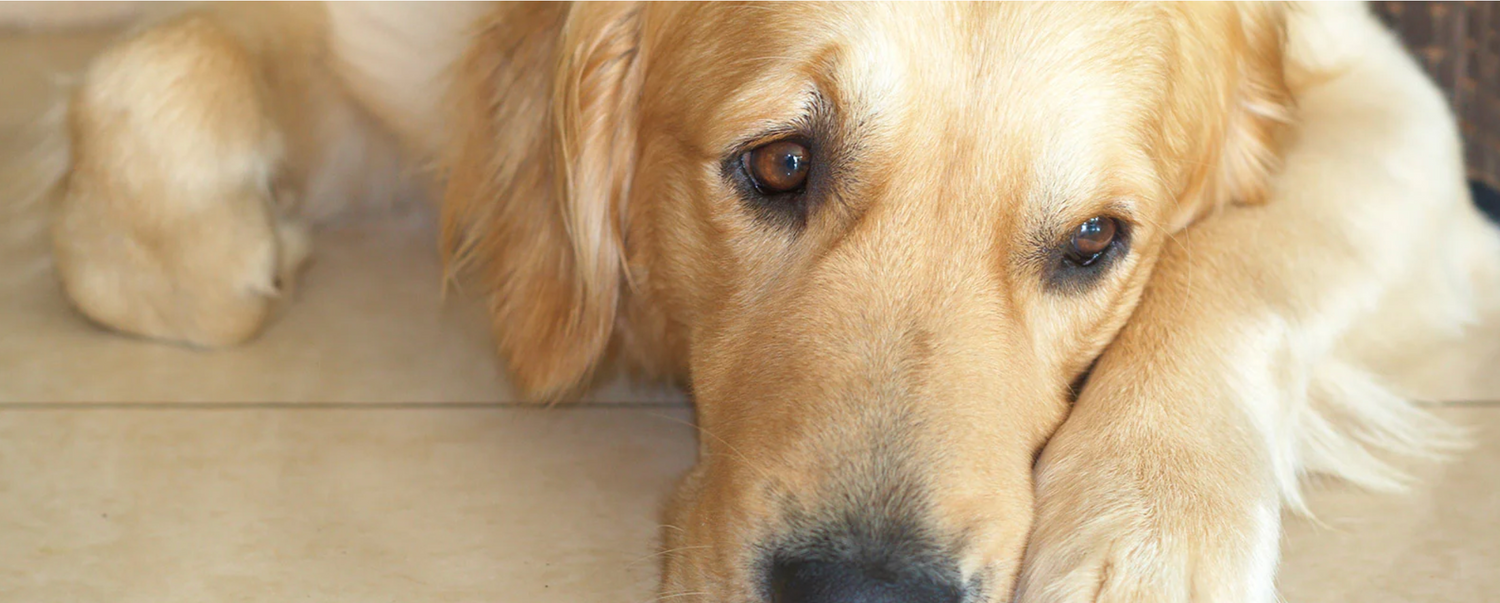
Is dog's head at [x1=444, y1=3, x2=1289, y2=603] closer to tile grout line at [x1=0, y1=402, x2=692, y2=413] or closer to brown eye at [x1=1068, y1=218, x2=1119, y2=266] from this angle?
brown eye at [x1=1068, y1=218, x2=1119, y2=266]

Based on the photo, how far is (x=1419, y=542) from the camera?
1.73 m

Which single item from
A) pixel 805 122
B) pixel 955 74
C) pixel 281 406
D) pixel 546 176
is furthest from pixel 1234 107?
pixel 281 406

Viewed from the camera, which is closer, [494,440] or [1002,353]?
[1002,353]

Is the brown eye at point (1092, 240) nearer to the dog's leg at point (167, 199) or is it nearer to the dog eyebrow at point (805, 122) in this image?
the dog eyebrow at point (805, 122)

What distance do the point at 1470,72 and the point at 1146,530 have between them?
1.96 metres

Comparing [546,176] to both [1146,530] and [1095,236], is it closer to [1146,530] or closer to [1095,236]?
[1095,236]

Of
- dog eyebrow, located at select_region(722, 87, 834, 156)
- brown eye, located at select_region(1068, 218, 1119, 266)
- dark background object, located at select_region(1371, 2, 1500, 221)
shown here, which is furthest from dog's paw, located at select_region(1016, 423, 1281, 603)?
dark background object, located at select_region(1371, 2, 1500, 221)

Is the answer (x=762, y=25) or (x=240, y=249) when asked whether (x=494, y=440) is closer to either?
(x=240, y=249)

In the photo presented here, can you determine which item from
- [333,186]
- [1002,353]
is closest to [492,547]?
[1002,353]

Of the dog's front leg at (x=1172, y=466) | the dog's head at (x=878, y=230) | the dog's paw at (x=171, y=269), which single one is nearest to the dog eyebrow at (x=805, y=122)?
the dog's head at (x=878, y=230)

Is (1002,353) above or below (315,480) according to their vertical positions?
above

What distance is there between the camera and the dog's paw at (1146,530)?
138 centimetres

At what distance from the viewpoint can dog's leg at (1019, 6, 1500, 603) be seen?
56.2 inches

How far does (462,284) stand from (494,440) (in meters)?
0.50
